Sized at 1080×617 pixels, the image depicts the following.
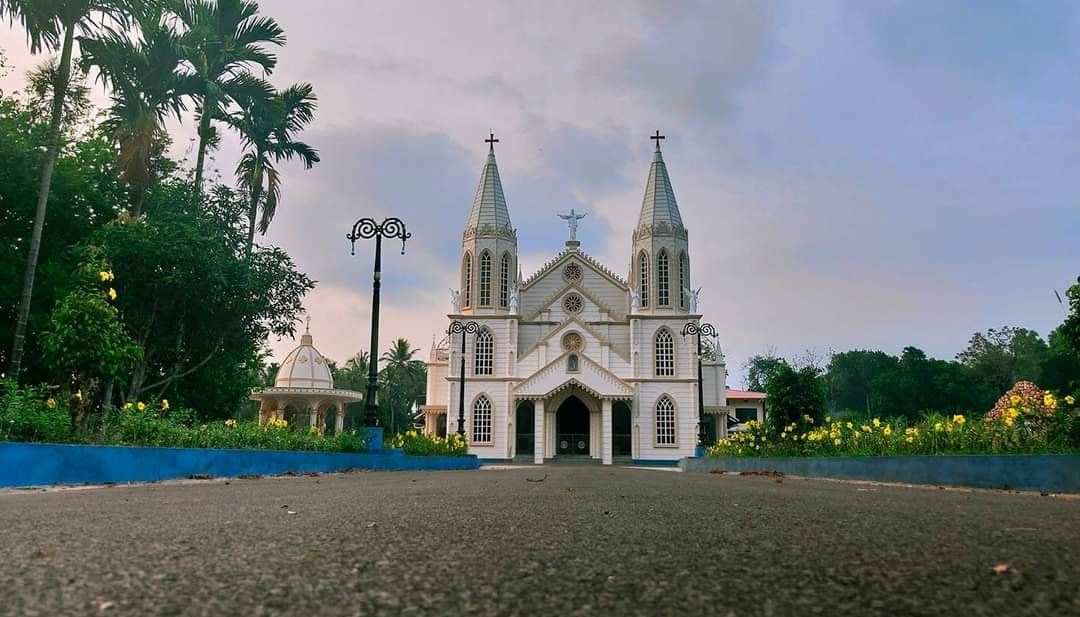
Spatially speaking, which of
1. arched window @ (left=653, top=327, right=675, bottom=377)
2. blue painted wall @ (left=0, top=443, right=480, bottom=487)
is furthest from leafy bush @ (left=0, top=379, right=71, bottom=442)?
arched window @ (left=653, top=327, right=675, bottom=377)

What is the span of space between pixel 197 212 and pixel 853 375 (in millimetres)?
77804

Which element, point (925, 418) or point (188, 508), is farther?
point (925, 418)

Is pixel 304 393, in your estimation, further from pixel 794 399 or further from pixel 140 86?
pixel 794 399

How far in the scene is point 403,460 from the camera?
695 inches

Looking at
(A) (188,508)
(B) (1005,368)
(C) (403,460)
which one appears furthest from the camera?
(B) (1005,368)

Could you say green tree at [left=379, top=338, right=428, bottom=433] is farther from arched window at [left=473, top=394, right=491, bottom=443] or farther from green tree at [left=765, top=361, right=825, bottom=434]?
green tree at [left=765, top=361, right=825, bottom=434]

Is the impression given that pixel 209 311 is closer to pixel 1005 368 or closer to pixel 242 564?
pixel 242 564

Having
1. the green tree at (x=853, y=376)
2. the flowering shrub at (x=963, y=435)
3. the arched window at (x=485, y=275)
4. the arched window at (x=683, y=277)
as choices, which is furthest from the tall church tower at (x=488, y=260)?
the green tree at (x=853, y=376)

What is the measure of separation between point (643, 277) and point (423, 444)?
81.9 feet

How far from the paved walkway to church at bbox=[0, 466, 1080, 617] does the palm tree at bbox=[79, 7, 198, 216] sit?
45.5 ft

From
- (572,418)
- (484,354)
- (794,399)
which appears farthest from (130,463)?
(572,418)

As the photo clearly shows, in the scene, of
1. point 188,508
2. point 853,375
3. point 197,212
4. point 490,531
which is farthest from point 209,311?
point 853,375

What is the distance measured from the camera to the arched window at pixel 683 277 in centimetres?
4322

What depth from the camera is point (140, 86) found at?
661 inches
